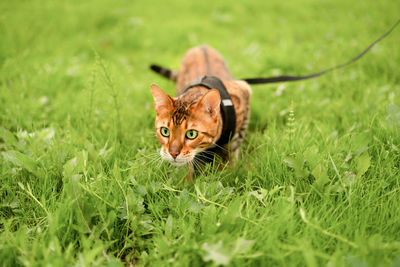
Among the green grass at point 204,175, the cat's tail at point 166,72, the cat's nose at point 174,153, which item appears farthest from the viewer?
the cat's tail at point 166,72

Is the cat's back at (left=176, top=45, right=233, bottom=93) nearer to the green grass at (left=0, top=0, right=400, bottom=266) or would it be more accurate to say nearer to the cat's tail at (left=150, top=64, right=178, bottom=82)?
the cat's tail at (left=150, top=64, right=178, bottom=82)

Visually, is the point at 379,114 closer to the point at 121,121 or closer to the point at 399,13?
the point at 121,121

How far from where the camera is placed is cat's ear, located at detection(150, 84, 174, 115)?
1992 millimetres

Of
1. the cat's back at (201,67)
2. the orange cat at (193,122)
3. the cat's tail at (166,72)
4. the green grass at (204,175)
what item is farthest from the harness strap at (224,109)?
the cat's tail at (166,72)

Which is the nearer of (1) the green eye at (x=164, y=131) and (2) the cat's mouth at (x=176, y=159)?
(2) the cat's mouth at (x=176, y=159)

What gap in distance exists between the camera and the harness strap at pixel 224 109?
2.14 m

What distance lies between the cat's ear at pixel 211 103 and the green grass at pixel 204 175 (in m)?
0.43

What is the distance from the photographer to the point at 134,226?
1.54 metres

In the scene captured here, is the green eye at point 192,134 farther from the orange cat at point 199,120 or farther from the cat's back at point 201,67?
the cat's back at point 201,67

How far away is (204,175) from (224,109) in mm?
554

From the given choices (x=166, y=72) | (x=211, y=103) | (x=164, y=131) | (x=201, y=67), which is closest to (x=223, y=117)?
(x=211, y=103)

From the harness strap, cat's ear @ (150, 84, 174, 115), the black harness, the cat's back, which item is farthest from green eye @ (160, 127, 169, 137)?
the cat's back

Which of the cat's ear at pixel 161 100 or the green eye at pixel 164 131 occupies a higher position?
the cat's ear at pixel 161 100

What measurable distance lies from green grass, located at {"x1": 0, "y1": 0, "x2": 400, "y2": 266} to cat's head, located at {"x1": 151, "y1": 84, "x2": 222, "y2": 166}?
Result: 14 centimetres
